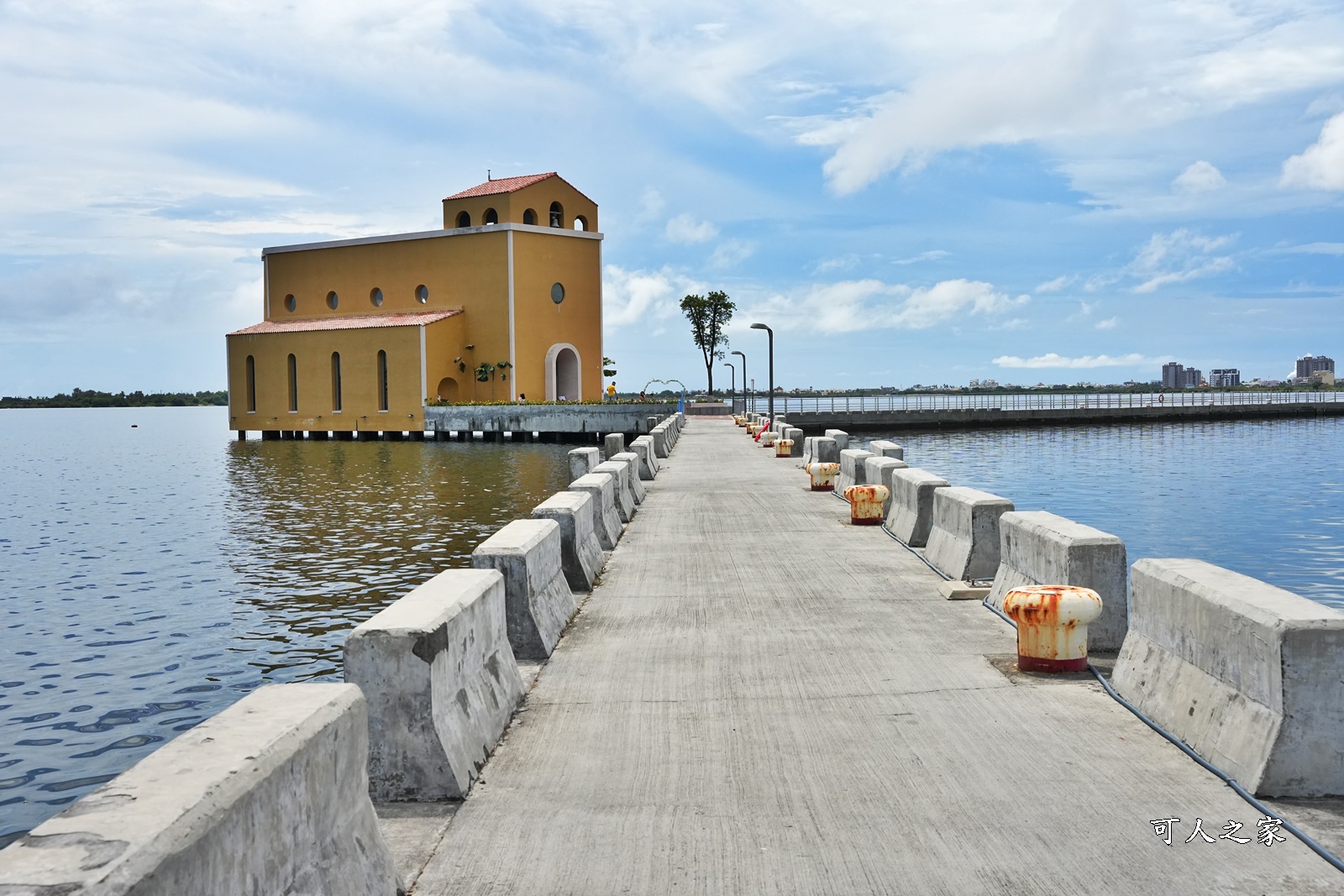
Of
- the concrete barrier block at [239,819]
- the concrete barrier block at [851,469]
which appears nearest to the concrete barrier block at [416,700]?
the concrete barrier block at [239,819]

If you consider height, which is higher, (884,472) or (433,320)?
(433,320)

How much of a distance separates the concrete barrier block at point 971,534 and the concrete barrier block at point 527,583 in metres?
4.77

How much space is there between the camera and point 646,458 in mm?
26797

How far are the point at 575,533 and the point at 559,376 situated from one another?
7349 cm

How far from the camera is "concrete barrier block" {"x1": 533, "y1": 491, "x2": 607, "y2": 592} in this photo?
37.0ft

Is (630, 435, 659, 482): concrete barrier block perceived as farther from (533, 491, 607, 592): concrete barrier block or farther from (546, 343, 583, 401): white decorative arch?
(546, 343, 583, 401): white decorative arch

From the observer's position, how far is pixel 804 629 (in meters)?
9.71

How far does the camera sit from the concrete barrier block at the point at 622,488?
17.8 metres

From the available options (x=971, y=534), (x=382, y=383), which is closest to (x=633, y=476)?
(x=971, y=534)

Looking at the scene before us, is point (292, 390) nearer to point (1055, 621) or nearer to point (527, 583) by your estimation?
point (527, 583)

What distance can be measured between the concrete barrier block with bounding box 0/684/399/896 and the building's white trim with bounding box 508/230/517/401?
73.4 metres

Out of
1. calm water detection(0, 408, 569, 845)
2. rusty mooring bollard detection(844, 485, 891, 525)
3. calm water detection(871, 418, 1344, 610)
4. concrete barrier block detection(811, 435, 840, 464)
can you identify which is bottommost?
calm water detection(871, 418, 1344, 610)

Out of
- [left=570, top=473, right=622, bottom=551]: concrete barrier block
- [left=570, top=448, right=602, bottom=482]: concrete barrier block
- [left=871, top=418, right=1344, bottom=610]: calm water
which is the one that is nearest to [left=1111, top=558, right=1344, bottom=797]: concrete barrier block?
[left=570, top=473, right=622, bottom=551]: concrete barrier block

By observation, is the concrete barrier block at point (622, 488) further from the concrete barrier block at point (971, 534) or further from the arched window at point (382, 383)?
the arched window at point (382, 383)
